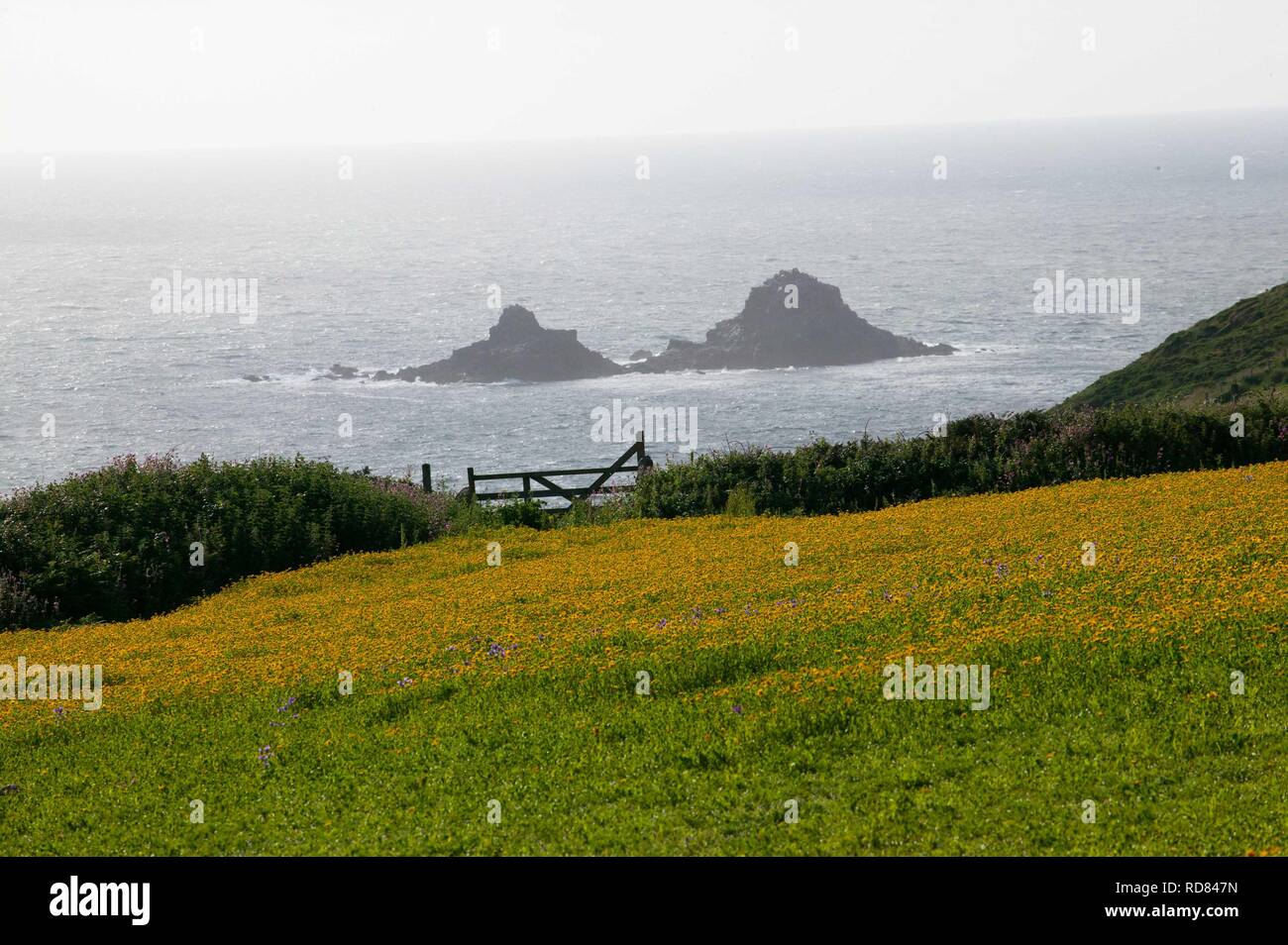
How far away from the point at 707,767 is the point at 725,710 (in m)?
1.38

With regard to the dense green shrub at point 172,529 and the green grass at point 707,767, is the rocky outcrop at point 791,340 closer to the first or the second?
the dense green shrub at point 172,529

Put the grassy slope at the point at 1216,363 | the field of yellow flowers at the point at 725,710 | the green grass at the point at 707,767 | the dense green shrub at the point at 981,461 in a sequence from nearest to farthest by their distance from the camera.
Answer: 1. the green grass at the point at 707,767
2. the field of yellow flowers at the point at 725,710
3. the dense green shrub at the point at 981,461
4. the grassy slope at the point at 1216,363

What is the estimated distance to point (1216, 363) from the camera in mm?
52406

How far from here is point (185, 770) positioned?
41.7 feet

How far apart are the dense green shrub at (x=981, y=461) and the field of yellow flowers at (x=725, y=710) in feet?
21.4

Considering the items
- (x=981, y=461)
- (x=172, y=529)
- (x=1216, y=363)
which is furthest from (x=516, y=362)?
(x=172, y=529)

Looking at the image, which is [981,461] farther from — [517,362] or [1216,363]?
[517,362]

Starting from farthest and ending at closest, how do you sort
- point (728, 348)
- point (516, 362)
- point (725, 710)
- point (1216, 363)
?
point (728, 348), point (516, 362), point (1216, 363), point (725, 710)

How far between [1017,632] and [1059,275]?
195 meters

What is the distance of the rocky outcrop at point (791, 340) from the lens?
134125 millimetres

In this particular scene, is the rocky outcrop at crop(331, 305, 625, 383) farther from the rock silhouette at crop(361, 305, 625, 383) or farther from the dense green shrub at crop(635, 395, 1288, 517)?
the dense green shrub at crop(635, 395, 1288, 517)

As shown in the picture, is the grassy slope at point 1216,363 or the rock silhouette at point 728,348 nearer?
the grassy slope at point 1216,363

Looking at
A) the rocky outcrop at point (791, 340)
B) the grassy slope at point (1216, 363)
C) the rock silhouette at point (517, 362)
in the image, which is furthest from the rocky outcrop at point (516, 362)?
the grassy slope at point (1216, 363)
